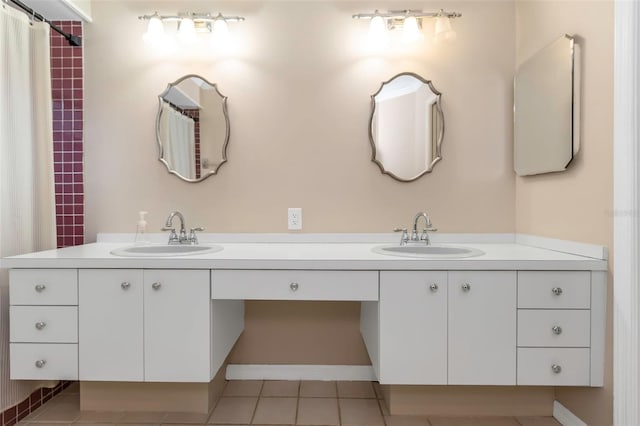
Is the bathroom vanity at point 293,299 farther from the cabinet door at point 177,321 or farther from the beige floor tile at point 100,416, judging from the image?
the beige floor tile at point 100,416

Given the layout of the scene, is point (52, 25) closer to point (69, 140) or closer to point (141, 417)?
point (69, 140)

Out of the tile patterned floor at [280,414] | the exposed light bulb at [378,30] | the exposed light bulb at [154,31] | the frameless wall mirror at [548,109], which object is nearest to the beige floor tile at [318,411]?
the tile patterned floor at [280,414]

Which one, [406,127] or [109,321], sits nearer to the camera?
[109,321]

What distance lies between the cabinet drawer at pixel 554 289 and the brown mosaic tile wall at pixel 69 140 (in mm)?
2139

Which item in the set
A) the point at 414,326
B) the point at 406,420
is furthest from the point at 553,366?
the point at 406,420

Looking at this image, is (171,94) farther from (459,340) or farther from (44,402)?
(459,340)

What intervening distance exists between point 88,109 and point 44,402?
58.2 inches

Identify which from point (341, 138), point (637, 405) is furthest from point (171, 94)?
point (637, 405)

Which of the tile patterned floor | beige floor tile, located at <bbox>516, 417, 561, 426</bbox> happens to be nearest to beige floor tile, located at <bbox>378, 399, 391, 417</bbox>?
the tile patterned floor

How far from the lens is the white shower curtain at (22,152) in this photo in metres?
1.68

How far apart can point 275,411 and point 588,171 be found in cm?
165

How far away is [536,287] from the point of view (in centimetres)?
152

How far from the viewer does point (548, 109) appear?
177 cm

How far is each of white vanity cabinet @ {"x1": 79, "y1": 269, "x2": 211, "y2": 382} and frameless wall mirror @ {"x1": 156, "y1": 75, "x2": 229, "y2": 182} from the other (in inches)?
28.2
